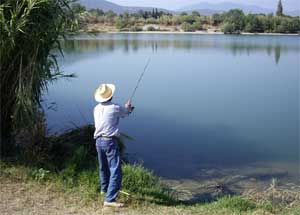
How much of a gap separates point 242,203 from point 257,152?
3976mm

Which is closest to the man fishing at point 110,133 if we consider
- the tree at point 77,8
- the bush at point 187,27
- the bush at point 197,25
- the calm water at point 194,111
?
the tree at point 77,8

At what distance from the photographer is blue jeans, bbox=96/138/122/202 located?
Result: 508 centimetres

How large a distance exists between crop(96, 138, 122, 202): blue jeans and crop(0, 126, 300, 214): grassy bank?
0.18 metres

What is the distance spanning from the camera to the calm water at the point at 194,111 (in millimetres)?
8922

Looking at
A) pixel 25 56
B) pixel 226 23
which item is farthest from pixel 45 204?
pixel 226 23

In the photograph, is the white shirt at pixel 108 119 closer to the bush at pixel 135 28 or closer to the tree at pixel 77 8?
the tree at pixel 77 8

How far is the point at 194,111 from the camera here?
41.7 ft

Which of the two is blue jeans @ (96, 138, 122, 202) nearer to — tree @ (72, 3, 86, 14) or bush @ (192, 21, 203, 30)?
tree @ (72, 3, 86, 14)

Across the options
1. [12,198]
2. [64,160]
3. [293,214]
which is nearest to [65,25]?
[64,160]

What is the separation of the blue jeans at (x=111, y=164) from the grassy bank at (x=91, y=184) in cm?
18

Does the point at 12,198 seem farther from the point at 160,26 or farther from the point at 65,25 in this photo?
the point at 160,26

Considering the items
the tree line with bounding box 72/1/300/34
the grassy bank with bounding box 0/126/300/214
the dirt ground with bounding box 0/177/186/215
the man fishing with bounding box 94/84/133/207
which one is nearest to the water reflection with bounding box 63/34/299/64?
the grassy bank with bounding box 0/126/300/214

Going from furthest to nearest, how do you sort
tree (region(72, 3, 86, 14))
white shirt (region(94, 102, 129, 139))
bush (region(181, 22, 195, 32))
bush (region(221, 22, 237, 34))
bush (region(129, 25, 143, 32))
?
1. bush (region(181, 22, 195, 32))
2. bush (region(129, 25, 143, 32))
3. bush (region(221, 22, 237, 34))
4. tree (region(72, 3, 86, 14))
5. white shirt (region(94, 102, 129, 139))

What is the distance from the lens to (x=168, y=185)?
23.1 feet
